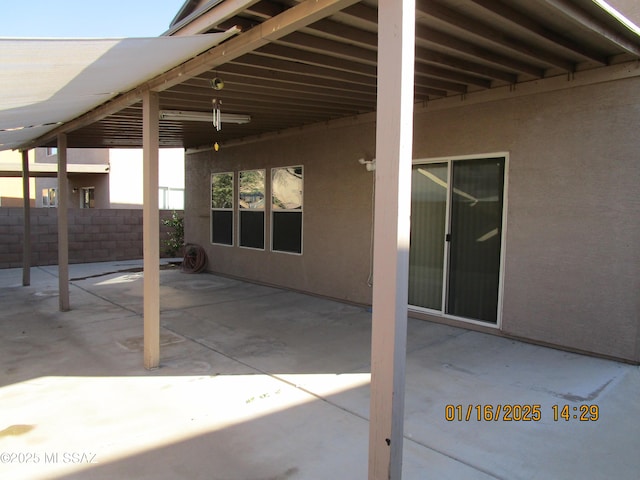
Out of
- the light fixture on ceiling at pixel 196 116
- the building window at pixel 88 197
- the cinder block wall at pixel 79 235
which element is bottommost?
the cinder block wall at pixel 79 235

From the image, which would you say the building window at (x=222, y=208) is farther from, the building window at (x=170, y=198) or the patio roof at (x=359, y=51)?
the building window at (x=170, y=198)

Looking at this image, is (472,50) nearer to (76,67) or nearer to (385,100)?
(385,100)

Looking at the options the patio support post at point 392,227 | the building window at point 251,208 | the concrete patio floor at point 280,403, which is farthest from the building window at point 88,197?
the patio support post at point 392,227

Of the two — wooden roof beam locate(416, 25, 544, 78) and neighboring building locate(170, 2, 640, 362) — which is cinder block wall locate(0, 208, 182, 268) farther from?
wooden roof beam locate(416, 25, 544, 78)

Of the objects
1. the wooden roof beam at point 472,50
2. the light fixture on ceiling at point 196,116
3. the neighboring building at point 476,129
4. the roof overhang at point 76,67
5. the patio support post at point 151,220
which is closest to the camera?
the roof overhang at point 76,67

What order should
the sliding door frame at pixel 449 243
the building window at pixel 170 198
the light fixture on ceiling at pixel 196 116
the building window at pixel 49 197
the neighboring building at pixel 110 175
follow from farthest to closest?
the building window at pixel 49 197 → the building window at pixel 170 198 → the neighboring building at pixel 110 175 → the light fixture on ceiling at pixel 196 116 → the sliding door frame at pixel 449 243

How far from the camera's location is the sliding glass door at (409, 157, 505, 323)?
201 inches

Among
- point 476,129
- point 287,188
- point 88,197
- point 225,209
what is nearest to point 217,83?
point 476,129

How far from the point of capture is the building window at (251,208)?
334 inches

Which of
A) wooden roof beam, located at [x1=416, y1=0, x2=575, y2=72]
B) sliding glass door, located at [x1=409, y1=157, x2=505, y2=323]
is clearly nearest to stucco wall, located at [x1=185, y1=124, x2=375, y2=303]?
sliding glass door, located at [x1=409, y1=157, x2=505, y2=323]

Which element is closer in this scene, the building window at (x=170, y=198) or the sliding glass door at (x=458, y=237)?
the sliding glass door at (x=458, y=237)

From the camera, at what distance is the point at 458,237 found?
5418 mm

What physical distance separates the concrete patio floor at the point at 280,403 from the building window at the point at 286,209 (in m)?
2.28

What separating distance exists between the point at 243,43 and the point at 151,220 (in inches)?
74.7
